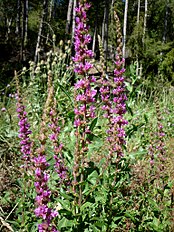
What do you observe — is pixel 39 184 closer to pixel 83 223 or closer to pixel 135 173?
pixel 83 223

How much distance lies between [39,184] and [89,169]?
456 mm

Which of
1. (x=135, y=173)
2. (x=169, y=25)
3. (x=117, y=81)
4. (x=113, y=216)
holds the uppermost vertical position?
(x=169, y=25)

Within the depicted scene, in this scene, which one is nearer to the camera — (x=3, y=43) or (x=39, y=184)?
(x=39, y=184)

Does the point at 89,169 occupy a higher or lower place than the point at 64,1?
lower

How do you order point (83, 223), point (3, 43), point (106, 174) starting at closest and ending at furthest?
point (83, 223)
point (106, 174)
point (3, 43)

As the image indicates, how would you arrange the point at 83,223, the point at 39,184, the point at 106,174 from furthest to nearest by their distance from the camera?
the point at 106,174 < the point at 83,223 < the point at 39,184

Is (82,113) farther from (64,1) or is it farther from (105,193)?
(64,1)

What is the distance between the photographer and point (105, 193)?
70.4 inches

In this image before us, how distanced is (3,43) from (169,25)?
19179 millimetres

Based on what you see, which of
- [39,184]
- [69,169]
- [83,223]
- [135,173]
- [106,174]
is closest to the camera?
[39,184]

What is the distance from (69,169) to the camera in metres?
1.70

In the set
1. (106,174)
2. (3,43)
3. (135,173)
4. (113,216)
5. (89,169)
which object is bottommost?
(135,173)

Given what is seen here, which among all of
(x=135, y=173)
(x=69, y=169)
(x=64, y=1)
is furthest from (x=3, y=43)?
(x=69, y=169)

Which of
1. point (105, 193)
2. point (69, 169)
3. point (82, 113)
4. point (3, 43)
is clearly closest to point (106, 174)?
point (105, 193)
